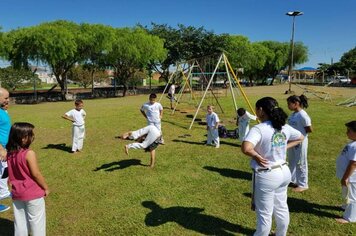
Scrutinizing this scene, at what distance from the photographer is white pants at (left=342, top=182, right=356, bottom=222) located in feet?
16.0

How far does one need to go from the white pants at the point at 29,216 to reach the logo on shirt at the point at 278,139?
2.99m

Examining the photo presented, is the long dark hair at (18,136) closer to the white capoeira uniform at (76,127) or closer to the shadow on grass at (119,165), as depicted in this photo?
the shadow on grass at (119,165)

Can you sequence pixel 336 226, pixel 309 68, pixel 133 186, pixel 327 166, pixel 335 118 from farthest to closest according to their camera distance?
pixel 309 68, pixel 335 118, pixel 327 166, pixel 133 186, pixel 336 226

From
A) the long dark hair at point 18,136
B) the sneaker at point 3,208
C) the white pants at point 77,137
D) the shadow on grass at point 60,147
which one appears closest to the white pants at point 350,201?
the long dark hair at point 18,136

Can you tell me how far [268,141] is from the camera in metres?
3.68

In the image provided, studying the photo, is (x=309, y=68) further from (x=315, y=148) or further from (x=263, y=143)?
(x=263, y=143)

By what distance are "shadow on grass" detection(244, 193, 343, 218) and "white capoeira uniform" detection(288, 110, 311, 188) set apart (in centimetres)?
60

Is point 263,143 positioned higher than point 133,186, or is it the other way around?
point 263,143

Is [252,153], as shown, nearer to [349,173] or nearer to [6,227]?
[349,173]

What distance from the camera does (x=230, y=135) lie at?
11.9 meters

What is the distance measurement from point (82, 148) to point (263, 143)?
8.07 metres

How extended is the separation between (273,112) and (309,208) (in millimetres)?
2891

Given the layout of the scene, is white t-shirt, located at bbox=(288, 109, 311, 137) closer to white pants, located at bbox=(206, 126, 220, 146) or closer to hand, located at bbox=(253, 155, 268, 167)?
hand, located at bbox=(253, 155, 268, 167)

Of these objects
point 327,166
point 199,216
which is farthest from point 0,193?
point 327,166
